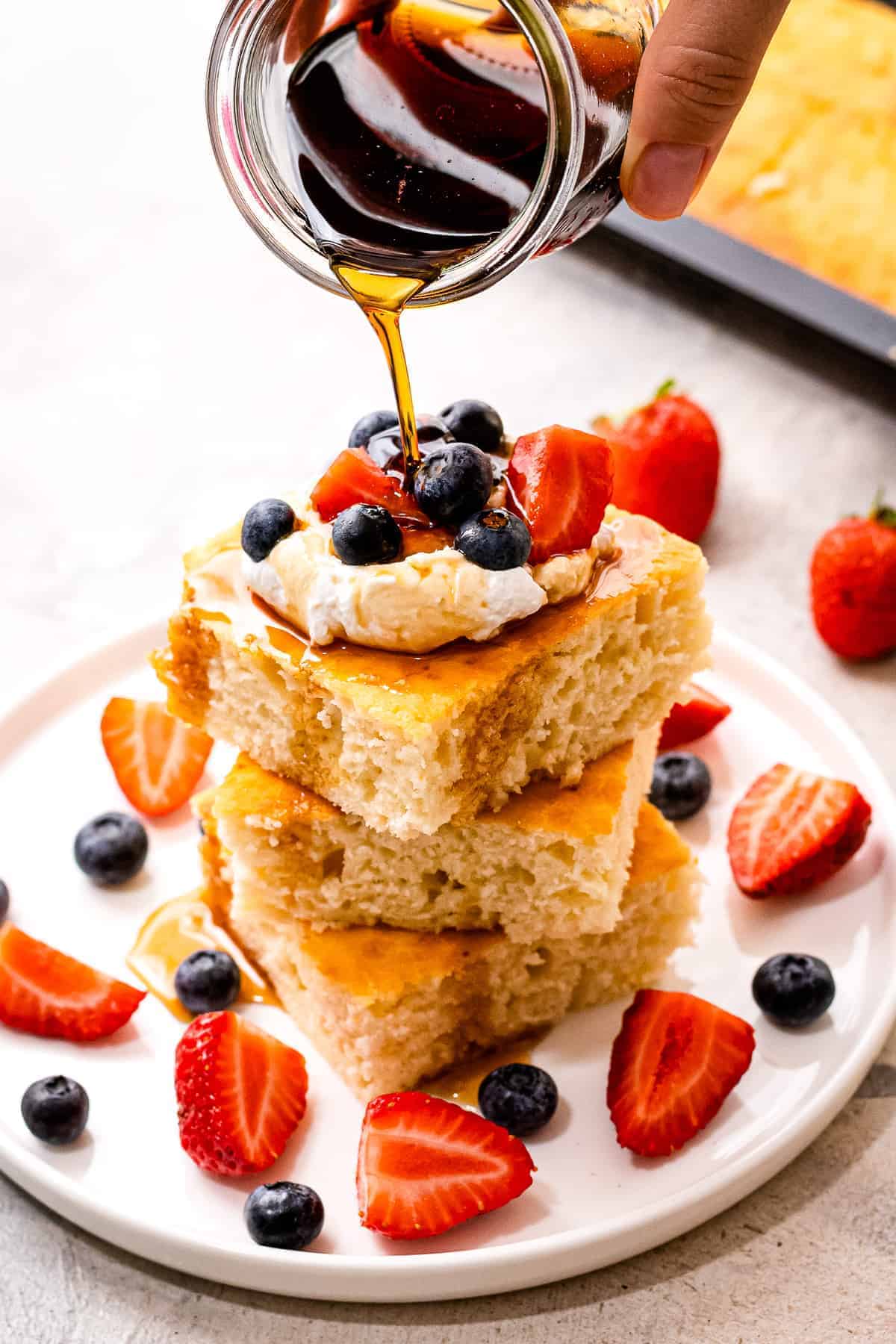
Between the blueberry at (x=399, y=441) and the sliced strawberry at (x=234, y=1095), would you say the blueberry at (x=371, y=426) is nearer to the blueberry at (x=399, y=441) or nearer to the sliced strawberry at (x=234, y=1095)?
the blueberry at (x=399, y=441)

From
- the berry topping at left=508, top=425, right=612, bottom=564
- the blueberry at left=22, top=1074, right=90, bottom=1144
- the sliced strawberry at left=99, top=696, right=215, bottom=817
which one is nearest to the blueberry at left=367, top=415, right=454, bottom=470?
the berry topping at left=508, top=425, right=612, bottom=564

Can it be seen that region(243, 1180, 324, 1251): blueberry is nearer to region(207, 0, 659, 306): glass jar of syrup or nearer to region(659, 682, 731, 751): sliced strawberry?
region(659, 682, 731, 751): sliced strawberry

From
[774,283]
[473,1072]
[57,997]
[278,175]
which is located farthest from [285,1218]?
[774,283]

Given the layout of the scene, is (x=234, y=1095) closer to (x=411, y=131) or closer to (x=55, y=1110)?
(x=55, y=1110)

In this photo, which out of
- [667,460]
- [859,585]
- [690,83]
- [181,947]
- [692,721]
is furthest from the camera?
[667,460]

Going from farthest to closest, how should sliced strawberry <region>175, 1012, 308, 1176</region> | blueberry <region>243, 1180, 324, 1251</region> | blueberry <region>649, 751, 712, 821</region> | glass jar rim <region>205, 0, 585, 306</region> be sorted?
blueberry <region>649, 751, 712, 821</region> < sliced strawberry <region>175, 1012, 308, 1176</region> < blueberry <region>243, 1180, 324, 1251</region> < glass jar rim <region>205, 0, 585, 306</region>

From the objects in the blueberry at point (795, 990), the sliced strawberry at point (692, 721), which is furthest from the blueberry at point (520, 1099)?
the sliced strawberry at point (692, 721)
